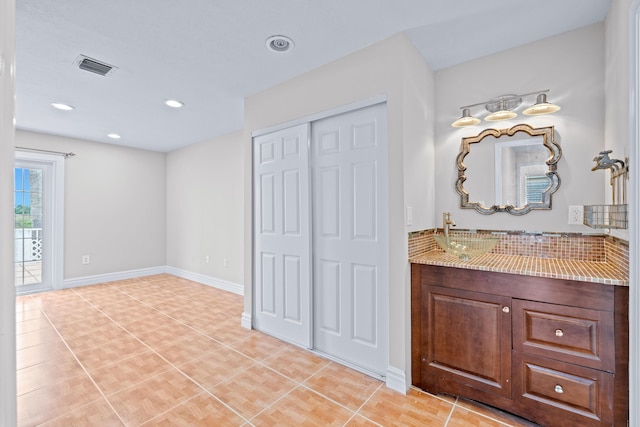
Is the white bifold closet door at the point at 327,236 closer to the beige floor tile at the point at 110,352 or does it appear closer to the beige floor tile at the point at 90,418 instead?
the beige floor tile at the point at 110,352

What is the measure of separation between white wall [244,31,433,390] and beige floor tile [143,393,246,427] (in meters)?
1.09

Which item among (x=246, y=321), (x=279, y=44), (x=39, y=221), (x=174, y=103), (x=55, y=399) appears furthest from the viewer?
(x=39, y=221)

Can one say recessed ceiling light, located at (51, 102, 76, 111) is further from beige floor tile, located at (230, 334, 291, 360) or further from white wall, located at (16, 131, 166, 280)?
beige floor tile, located at (230, 334, 291, 360)

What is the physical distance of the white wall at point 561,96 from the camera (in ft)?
6.31

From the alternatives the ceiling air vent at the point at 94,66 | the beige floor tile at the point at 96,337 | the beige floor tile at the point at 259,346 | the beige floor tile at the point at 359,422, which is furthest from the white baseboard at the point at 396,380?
the ceiling air vent at the point at 94,66

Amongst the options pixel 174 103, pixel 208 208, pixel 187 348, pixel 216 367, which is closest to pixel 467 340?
pixel 216 367

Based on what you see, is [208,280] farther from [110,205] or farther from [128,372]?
[128,372]

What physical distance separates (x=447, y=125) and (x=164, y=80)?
8.33 ft

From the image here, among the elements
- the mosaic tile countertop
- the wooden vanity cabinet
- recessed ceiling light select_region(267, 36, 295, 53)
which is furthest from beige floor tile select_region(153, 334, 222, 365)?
recessed ceiling light select_region(267, 36, 295, 53)

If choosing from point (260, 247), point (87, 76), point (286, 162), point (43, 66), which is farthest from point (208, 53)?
point (260, 247)

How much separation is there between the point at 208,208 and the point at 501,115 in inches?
168

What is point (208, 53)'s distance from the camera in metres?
2.25

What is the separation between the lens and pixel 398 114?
78.8 inches

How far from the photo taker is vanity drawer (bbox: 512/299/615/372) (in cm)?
147
